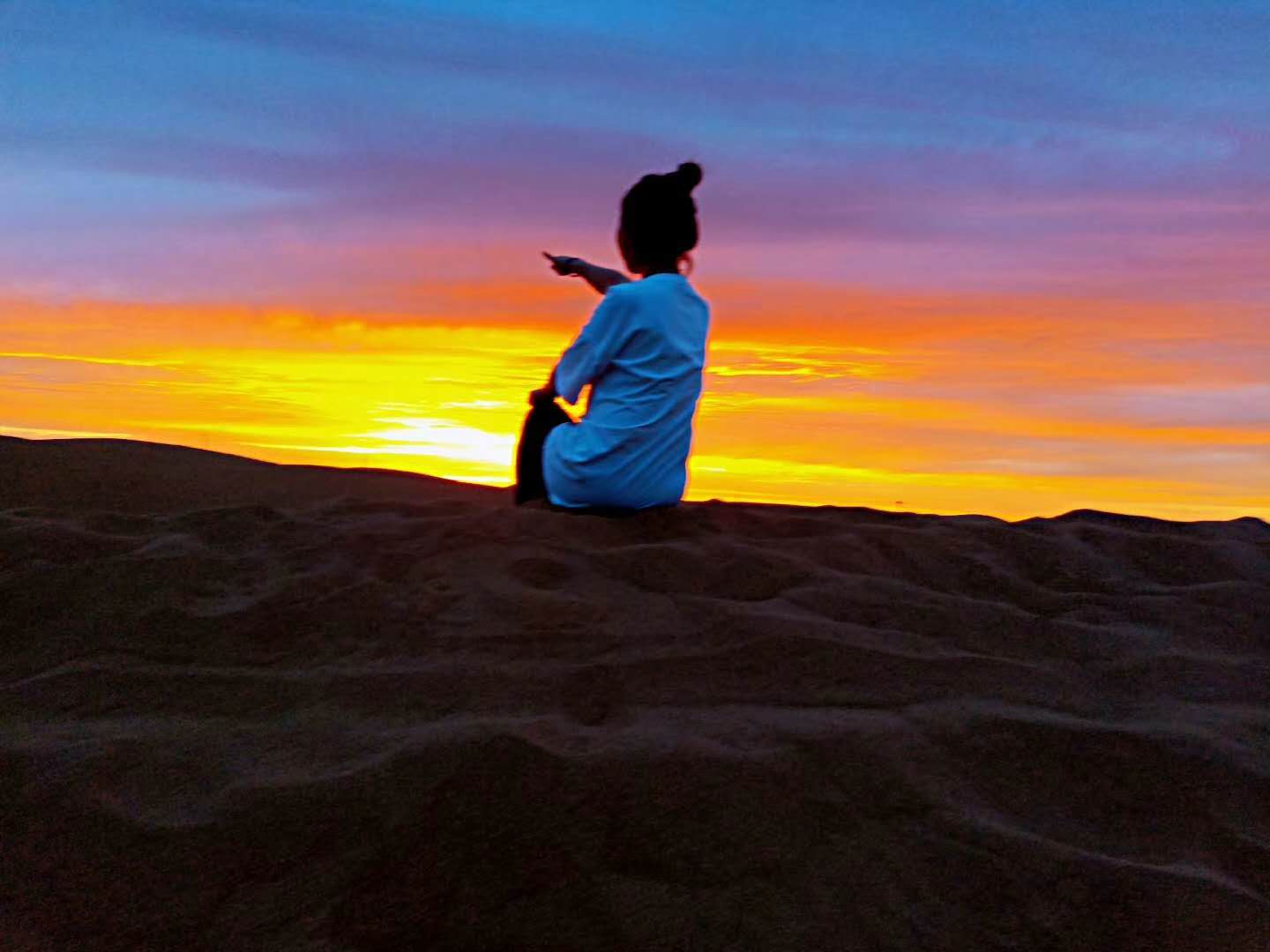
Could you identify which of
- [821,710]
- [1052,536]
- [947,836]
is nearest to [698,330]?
[1052,536]

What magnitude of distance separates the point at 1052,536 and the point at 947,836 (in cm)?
280

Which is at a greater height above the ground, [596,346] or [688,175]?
[688,175]

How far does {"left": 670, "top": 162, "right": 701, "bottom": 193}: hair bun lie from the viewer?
4270 mm

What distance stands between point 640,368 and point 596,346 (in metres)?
0.19

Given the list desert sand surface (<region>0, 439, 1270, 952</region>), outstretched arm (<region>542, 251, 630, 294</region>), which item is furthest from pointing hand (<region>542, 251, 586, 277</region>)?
desert sand surface (<region>0, 439, 1270, 952</region>)

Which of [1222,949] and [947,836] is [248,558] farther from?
[1222,949]

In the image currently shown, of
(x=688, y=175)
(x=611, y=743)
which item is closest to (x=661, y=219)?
(x=688, y=175)

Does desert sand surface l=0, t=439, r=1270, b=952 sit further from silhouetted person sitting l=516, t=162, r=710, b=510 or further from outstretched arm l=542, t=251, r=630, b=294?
outstretched arm l=542, t=251, r=630, b=294

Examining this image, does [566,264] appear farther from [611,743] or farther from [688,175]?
[611,743]

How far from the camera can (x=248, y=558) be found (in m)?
3.68

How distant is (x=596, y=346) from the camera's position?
165 inches

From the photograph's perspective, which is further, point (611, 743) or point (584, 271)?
point (584, 271)

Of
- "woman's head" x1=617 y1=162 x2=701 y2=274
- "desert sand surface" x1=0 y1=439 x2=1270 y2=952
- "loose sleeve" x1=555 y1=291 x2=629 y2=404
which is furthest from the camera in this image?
"woman's head" x1=617 y1=162 x2=701 y2=274

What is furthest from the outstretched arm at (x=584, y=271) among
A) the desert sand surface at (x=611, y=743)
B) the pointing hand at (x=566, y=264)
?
the desert sand surface at (x=611, y=743)
